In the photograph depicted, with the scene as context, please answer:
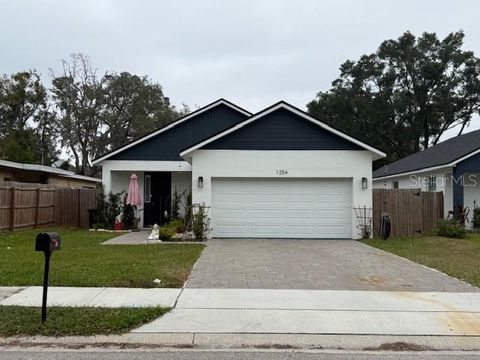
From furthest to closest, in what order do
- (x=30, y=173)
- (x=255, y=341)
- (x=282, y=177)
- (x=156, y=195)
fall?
(x=30, y=173), (x=156, y=195), (x=282, y=177), (x=255, y=341)

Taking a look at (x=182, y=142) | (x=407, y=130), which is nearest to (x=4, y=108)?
(x=182, y=142)

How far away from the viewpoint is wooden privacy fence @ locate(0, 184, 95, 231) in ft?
61.2

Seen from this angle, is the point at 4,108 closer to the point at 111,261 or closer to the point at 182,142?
the point at 182,142

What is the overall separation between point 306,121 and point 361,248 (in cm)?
538

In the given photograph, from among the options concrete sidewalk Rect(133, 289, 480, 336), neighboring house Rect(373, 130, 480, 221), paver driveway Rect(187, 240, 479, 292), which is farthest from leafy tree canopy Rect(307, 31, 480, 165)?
concrete sidewalk Rect(133, 289, 480, 336)

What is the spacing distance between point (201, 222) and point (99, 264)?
6.47 metres

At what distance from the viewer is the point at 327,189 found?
18.3 m

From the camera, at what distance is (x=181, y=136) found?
23.1m

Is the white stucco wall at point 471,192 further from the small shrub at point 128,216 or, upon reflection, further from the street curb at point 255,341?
the street curb at point 255,341

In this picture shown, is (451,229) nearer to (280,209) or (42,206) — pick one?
(280,209)

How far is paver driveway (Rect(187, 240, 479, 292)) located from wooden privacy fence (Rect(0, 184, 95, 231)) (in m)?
8.37

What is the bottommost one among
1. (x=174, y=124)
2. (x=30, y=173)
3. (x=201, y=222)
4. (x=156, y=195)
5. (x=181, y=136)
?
(x=201, y=222)

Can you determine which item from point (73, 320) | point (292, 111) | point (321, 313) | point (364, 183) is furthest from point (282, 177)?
point (73, 320)

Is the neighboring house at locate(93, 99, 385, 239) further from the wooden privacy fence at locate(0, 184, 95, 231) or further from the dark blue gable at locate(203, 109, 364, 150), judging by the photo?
the wooden privacy fence at locate(0, 184, 95, 231)
